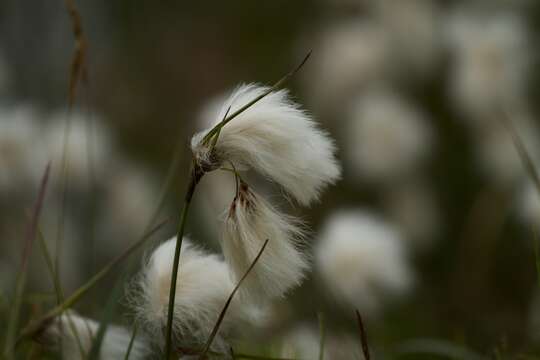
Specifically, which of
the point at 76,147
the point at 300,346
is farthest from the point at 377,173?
the point at 300,346

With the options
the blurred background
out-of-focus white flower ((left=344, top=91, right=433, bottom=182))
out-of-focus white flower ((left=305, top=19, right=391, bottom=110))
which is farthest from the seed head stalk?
out-of-focus white flower ((left=305, top=19, right=391, bottom=110))

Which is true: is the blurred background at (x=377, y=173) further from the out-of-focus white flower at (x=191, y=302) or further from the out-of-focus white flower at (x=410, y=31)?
the out-of-focus white flower at (x=191, y=302)

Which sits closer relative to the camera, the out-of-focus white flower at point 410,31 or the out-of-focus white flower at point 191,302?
the out-of-focus white flower at point 191,302

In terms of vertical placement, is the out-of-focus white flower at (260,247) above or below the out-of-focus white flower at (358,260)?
above

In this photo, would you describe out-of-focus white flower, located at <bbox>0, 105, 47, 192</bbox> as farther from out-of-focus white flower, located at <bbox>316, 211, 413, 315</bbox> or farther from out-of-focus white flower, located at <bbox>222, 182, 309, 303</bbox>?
out-of-focus white flower, located at <bbox>222, 182, 309, 303</bbox>

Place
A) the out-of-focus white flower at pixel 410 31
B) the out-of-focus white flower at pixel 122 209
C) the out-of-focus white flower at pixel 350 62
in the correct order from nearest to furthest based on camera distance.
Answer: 1. the out-of-focus white flower at pixel 122 209
2. the out-of-focus white flower at pixel 350 62
3. the out-of-focus white flower at pixel 410 31

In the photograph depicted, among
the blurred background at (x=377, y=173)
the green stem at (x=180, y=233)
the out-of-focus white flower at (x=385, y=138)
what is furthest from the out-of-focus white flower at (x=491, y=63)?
the green stem at (x=180, y=233)

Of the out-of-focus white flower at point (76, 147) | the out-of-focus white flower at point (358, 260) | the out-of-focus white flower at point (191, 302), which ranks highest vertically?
the out-of-focus white flower at point (191, 302)

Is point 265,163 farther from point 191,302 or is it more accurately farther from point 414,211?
point 414,211
